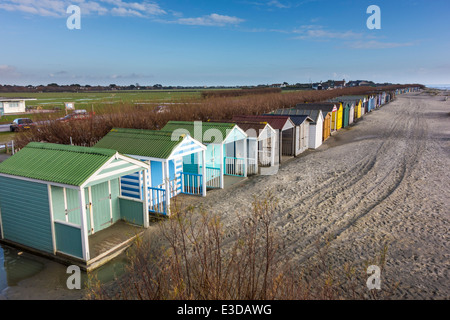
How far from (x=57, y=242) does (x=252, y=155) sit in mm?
11781

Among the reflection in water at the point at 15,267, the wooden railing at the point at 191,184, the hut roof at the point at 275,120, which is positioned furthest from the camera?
the hut roof at the point at 275,120

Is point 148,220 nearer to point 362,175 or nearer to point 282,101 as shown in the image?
point 362,175

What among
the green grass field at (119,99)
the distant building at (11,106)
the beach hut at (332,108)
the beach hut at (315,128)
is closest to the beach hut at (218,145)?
the beach hut at (315,128)

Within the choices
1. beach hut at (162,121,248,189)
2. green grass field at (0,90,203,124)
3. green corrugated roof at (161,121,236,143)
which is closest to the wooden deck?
beach hut at (162,121,248,189)

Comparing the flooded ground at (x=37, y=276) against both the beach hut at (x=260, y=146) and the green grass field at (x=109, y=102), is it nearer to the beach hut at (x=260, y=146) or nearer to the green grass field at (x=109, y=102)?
the beach hut at (x=260, y=146)

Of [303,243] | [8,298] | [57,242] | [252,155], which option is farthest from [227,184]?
[8,298]

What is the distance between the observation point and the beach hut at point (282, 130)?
2148 centimetres

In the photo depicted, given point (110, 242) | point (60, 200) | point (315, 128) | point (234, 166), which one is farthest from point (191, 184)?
point (315, 128)

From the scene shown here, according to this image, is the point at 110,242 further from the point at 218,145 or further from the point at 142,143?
the point at 218,145

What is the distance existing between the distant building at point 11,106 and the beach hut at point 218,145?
4733 centimetres

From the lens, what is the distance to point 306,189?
15547 mm

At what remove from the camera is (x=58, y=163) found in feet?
Result: 32.3

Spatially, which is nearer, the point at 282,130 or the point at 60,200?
the point at 60,200

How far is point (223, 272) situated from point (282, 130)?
1554 cm
